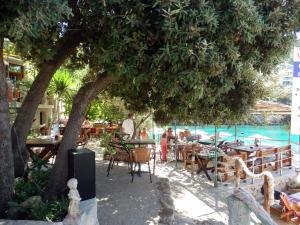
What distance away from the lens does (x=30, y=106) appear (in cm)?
605

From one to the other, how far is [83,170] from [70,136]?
81 cm

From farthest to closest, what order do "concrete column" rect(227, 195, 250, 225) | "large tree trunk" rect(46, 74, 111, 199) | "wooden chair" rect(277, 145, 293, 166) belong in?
"wooden chair" rect(277, 145, 293, 166), "large tree trunk" rect(46, 74, 111, 199), "concrete column" rect(227, 195, 250, 225)

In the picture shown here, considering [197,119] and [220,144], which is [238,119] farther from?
[220,144]

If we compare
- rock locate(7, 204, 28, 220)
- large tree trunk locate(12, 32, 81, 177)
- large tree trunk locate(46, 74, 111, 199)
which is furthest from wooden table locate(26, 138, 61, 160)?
rock locate(7, 204, 28, 220)

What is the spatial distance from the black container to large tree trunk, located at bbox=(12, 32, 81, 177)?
4.57 feet

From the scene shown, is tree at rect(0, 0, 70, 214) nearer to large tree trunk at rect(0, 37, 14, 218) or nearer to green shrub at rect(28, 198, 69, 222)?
large tree trunk at rect(0, 37, 14, 218)

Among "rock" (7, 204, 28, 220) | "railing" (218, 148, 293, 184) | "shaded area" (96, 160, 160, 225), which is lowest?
"shaded area" (96, 160, 160, 225)

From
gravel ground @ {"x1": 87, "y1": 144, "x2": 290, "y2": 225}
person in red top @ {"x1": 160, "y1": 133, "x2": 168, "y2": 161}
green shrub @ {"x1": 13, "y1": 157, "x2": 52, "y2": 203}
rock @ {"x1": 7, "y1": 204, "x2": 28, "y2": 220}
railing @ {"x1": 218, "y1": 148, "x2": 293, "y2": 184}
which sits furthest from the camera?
person in red top @ {"x1": 160, "y1": 133, "x2": 168, "y2": 161}

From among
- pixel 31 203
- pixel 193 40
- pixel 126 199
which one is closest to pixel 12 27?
pixel 193 40

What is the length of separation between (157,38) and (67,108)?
13799 millimetres

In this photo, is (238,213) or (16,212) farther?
(16,212)

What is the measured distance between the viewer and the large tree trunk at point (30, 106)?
19.1 ft

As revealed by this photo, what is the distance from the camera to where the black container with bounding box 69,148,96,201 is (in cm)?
493

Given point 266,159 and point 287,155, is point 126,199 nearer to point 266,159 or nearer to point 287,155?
point 266,159
